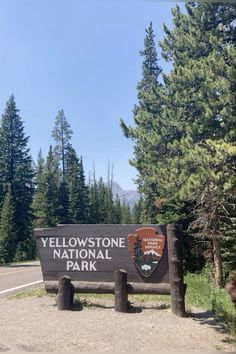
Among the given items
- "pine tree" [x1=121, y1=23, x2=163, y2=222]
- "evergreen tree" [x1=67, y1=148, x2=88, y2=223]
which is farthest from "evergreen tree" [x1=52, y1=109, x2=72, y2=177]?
"pine tree" [x1=121, y1=23, x2=163, y2=222]

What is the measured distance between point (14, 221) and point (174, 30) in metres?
30.6

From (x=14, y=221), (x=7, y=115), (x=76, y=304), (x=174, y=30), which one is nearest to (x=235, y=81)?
(x=174, y=30)

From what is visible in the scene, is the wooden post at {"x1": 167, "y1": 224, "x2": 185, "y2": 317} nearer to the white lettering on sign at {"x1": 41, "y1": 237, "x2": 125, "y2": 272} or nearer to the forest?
the white lettering on sign at {"x1": 41, "y1": 237, "x2": 125, "y2": 272}

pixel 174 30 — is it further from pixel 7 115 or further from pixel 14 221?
pixel 7 115

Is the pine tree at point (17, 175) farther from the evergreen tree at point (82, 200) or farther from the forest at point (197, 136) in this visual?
the forest at point (197, 136)

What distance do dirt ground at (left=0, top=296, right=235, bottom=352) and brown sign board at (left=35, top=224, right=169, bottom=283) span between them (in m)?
0.73

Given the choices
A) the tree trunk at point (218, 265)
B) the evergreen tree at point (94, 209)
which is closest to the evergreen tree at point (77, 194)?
the evergreen tree at point (94, 209)

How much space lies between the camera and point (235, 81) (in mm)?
15312

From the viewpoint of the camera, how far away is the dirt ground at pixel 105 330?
6543 millimetres

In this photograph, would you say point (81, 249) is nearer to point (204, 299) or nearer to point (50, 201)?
point (204, 299)

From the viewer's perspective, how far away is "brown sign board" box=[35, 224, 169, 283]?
9492 mm

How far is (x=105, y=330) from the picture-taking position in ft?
24.6

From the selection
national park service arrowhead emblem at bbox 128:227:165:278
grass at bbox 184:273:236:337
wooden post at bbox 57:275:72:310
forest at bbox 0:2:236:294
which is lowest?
grass at bbox 184:273:236:337

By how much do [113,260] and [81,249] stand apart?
0.79m
